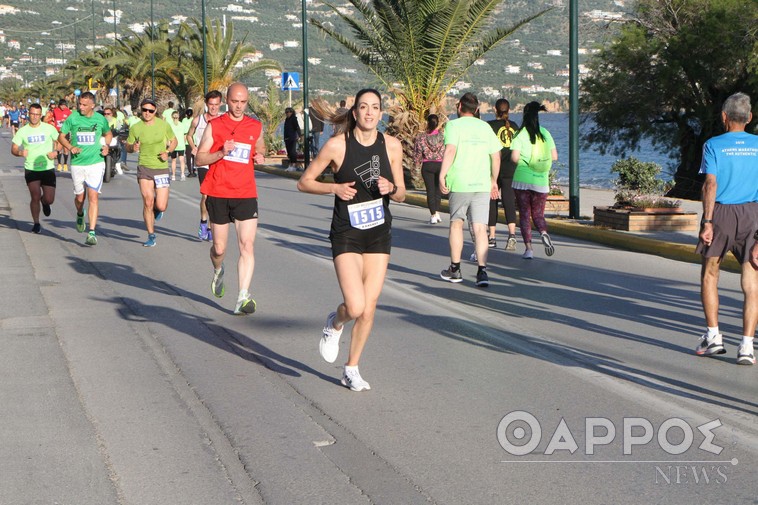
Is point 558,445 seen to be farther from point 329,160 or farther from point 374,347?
point 374,347

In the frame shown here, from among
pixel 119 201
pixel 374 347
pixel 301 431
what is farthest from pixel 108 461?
pixel 119 201

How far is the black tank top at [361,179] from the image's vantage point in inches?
261

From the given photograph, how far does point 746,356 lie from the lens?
24.5 ft

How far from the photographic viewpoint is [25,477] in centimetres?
513

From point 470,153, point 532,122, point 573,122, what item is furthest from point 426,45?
point 470,153

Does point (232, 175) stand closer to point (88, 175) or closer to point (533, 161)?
point (533, 161)

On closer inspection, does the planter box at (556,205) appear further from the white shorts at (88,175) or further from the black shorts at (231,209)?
the black shorts at (231,209)

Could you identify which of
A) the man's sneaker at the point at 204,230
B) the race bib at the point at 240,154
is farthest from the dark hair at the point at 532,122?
the man's sneaker at the point at 204,230

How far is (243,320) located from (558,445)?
13.8ft

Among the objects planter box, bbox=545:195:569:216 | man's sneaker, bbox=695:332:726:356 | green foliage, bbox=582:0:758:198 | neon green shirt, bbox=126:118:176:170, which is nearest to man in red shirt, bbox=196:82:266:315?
man's sneaker, bbox=695:332:726:356

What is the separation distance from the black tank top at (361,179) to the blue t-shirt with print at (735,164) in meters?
2.48

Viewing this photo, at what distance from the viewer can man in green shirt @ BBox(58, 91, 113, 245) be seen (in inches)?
572

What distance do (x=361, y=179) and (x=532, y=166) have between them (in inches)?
252

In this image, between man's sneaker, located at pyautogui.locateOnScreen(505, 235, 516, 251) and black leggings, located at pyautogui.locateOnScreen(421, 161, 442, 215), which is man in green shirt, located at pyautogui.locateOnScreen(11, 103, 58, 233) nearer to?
black leggings, located at pyautogui.locateOnScreen(421, 161, 442, 215)
